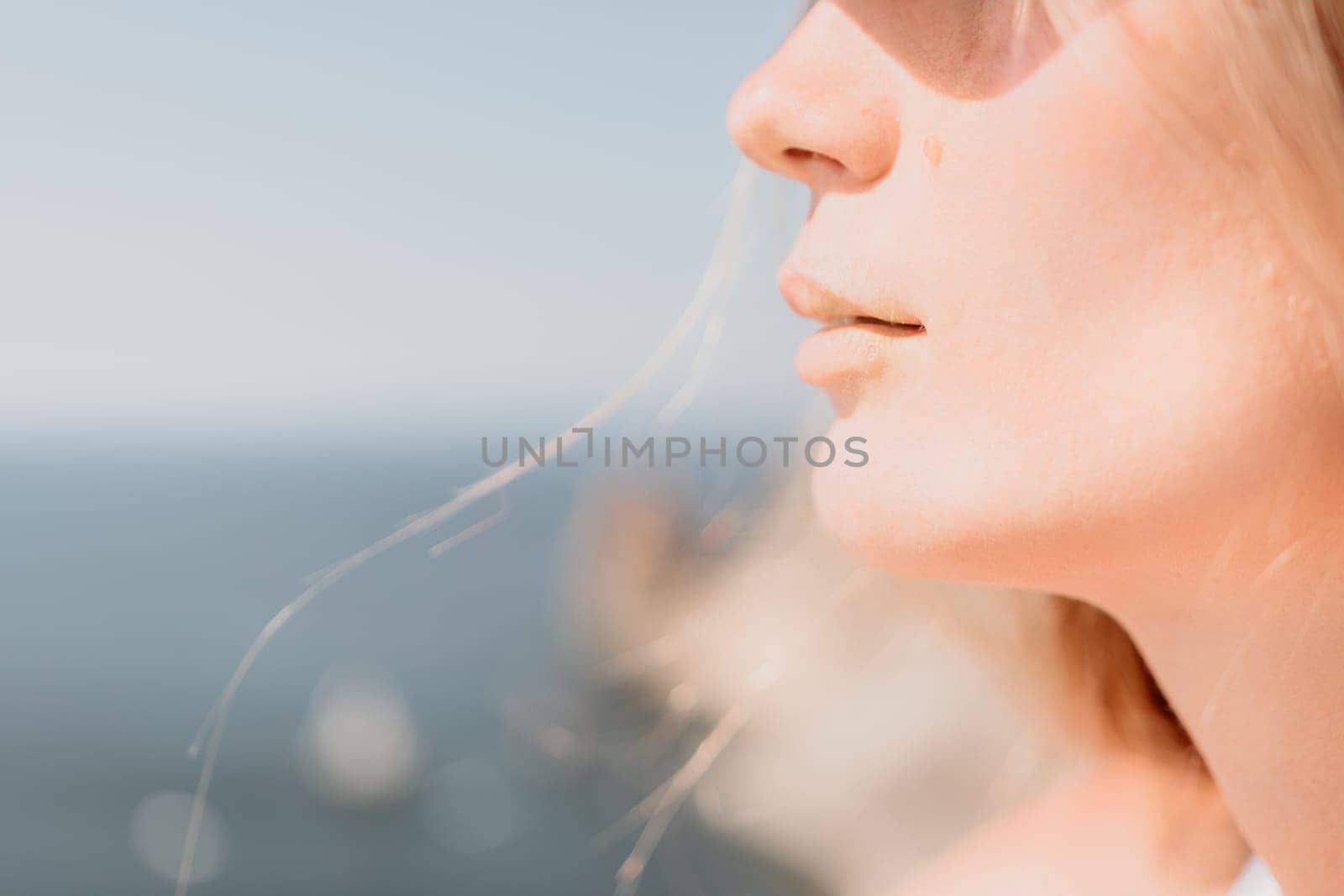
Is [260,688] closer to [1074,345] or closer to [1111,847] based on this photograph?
[1111,847]

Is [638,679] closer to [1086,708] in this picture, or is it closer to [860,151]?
[1086,708]

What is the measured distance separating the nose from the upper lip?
0.20 ft

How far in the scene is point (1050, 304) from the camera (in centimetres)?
50

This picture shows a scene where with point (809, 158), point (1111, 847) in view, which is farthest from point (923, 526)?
point (1111, 847)

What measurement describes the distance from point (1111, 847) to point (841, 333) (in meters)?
0.67

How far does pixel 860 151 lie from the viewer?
56cm

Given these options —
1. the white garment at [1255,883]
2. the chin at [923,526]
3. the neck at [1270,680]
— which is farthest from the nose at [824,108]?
the white garment at [1255,883]

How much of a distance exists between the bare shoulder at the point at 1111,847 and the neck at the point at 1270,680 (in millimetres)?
282

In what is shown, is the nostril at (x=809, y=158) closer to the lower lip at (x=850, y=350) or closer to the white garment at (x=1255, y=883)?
the lower lip at (x=850, y=350)

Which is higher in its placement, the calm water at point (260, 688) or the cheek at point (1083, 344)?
the cheek at point (1083, 344)

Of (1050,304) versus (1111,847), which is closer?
(1050,304)

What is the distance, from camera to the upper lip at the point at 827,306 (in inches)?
22.0

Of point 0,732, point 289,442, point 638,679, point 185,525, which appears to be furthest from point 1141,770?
point 289,442

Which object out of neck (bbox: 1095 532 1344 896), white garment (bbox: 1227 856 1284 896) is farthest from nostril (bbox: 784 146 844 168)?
white garment (bbox: 1227 856 1284 896)
